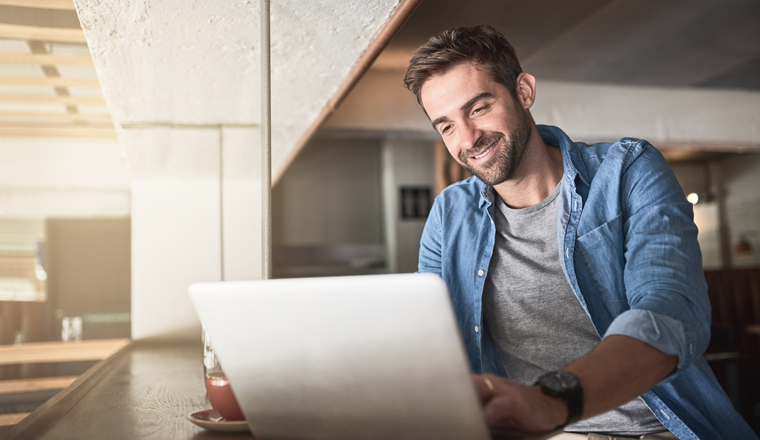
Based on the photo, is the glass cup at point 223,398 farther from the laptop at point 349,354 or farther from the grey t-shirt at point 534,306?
the grey t-shirt at point 534,306

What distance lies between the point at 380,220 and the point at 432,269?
170 inches

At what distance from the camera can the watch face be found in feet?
2.14

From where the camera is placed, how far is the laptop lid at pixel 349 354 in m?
0.52

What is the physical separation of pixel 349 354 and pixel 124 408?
30.8 inches

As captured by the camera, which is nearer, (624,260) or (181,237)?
(624,260)

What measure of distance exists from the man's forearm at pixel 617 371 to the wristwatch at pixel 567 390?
0.04ft

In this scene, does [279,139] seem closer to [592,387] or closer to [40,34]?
[40,34]

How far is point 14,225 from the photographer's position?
571 cm

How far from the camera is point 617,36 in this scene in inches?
126

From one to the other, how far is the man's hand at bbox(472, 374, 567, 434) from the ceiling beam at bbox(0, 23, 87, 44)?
7.51ft

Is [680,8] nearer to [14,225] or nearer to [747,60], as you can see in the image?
[747,60]

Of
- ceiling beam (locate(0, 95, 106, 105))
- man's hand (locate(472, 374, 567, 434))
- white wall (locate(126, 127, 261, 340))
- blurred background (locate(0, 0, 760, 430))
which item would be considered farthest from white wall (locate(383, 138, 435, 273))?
man's hand (locate(472, 374, 567, 434))

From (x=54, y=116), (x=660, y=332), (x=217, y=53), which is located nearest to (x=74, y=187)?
(x=54, y=116)

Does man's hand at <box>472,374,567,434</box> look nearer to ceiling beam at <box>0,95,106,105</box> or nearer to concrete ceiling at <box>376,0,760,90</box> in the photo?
concrete ceiling at <box>376,0,760,90</box>
